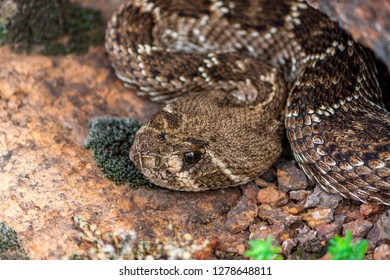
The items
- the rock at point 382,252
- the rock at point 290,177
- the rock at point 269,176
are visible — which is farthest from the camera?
the rock at point 269,176

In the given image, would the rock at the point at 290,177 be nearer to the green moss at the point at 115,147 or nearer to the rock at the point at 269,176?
the rock at the point at 269,176

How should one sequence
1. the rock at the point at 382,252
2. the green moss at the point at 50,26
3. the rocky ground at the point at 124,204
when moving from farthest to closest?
1. the green moss at the point at 50,26
2. the rocky ground at the point at 124,204
3. the rock at the point at 382,252

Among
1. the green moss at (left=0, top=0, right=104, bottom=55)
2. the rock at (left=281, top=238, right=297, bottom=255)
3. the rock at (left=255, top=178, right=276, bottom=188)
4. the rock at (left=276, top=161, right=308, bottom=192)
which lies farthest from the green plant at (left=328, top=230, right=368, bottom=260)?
the green moss at (left=0, top=0, right=104, bottom=55)

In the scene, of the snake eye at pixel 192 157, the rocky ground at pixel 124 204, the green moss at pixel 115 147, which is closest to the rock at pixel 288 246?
the rocky ground at pixel 124 204

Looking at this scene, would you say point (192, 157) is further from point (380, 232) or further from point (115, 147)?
point (380, 232)

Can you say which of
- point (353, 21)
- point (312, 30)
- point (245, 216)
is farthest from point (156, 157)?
point (312, 30)

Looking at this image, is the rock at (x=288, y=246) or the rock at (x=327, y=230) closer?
the rock at (x=288, y=246)

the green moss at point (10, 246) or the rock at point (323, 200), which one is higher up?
the rock at point (323, 200)
